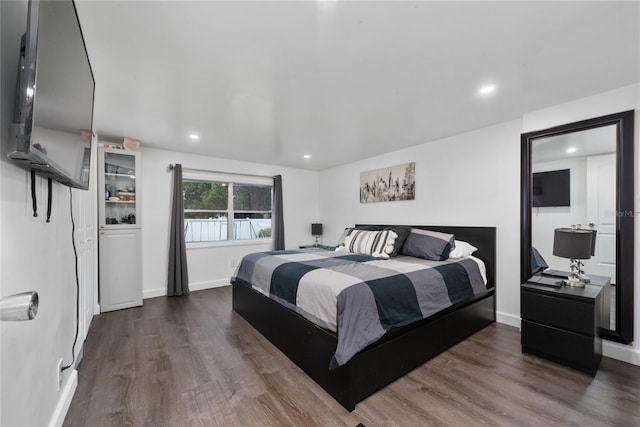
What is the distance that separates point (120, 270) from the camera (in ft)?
11.4

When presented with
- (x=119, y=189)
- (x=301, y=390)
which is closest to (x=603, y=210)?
(x=301, y=390)

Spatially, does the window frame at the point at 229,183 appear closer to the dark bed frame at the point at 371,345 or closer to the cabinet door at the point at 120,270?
the cabinet door at the point at 120,270

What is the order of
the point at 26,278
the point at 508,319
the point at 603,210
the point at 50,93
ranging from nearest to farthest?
the point at 50,93 → the point at 26,278 → the point at 603,210 → the point at 508,319

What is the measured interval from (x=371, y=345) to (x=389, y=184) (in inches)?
116

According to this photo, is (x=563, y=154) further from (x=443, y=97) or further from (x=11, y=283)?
(x=11, y=283)

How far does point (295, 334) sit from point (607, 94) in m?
3.41

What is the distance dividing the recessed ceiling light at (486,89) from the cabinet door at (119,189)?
4136mm

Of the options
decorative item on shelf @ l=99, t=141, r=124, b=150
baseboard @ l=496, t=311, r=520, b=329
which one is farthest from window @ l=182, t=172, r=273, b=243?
baseboard @ l=496, t=311, r=520, b=329

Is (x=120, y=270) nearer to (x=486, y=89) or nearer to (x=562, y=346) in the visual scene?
(x=486, y=89)

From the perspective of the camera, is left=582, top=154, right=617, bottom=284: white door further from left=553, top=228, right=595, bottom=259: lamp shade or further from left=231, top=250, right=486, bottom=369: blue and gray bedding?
left=231, top=250, right=486, bottom=369: blue and gray bedding

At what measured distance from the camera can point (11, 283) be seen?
939 mm

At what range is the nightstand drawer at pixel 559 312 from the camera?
1999mm

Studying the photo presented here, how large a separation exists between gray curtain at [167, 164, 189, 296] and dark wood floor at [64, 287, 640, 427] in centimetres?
141

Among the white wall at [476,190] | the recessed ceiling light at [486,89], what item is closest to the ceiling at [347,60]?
the recessed ceiling light at [486,89]
